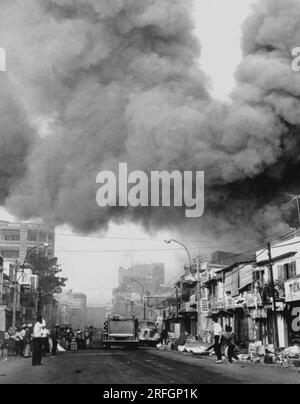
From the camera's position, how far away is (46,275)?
83.9 metres

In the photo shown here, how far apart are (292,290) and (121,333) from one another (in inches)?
489

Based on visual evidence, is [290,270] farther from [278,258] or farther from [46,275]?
[46,275]

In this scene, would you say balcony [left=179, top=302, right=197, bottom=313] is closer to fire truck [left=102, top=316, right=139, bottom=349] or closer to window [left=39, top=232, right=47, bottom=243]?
fire truck [left=102, top=316, right=139, bottom=349]

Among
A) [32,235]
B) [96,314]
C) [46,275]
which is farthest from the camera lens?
[96,314]

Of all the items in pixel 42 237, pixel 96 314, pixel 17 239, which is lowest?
pixel 96 314

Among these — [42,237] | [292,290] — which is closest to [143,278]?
[42,237]

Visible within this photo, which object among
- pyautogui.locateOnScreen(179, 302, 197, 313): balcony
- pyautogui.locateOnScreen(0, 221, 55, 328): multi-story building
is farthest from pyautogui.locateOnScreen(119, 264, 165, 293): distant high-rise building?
pyautogui.locateOnScreen(179, 302, 197, 313): balcony

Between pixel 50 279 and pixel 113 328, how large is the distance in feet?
158

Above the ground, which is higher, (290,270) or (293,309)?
(290,270)

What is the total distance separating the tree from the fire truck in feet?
152

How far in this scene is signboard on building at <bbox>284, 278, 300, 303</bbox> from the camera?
3312 centimetres

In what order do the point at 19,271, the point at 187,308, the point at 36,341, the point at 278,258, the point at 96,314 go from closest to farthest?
the point at 36,341, the point at 278,258, the point at 187,308, the point at 19,271, the point at 96,314

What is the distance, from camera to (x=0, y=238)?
112500 mm
